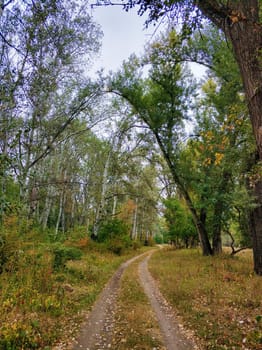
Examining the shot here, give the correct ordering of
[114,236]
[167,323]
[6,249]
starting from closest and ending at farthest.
A: [167,323] → [6,249] → [114,236]

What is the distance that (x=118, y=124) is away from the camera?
17.5m

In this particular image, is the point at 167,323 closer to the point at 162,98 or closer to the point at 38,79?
the point at 38,79

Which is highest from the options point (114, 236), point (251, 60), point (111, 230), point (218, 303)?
point (251, 60)

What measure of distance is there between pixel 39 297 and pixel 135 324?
2371 mm

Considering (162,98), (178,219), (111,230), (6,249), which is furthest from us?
(178,219)

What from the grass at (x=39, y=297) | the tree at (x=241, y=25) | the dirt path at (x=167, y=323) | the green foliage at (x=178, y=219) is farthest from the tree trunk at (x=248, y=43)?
the green foliage at (x=178, y=219)

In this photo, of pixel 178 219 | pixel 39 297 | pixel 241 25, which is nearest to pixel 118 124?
pixel 178 219

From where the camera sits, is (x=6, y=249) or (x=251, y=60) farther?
(x=6, y=249)

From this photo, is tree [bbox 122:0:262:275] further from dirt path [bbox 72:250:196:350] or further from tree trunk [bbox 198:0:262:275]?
dirt path [bbox 72:250:196:350]

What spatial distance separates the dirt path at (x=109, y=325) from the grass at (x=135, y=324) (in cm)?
14

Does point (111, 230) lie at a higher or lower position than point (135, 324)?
higher

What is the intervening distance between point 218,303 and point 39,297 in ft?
14.4

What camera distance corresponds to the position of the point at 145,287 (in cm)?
784

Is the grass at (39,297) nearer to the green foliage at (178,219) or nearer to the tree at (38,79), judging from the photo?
the tree at (38,79)
